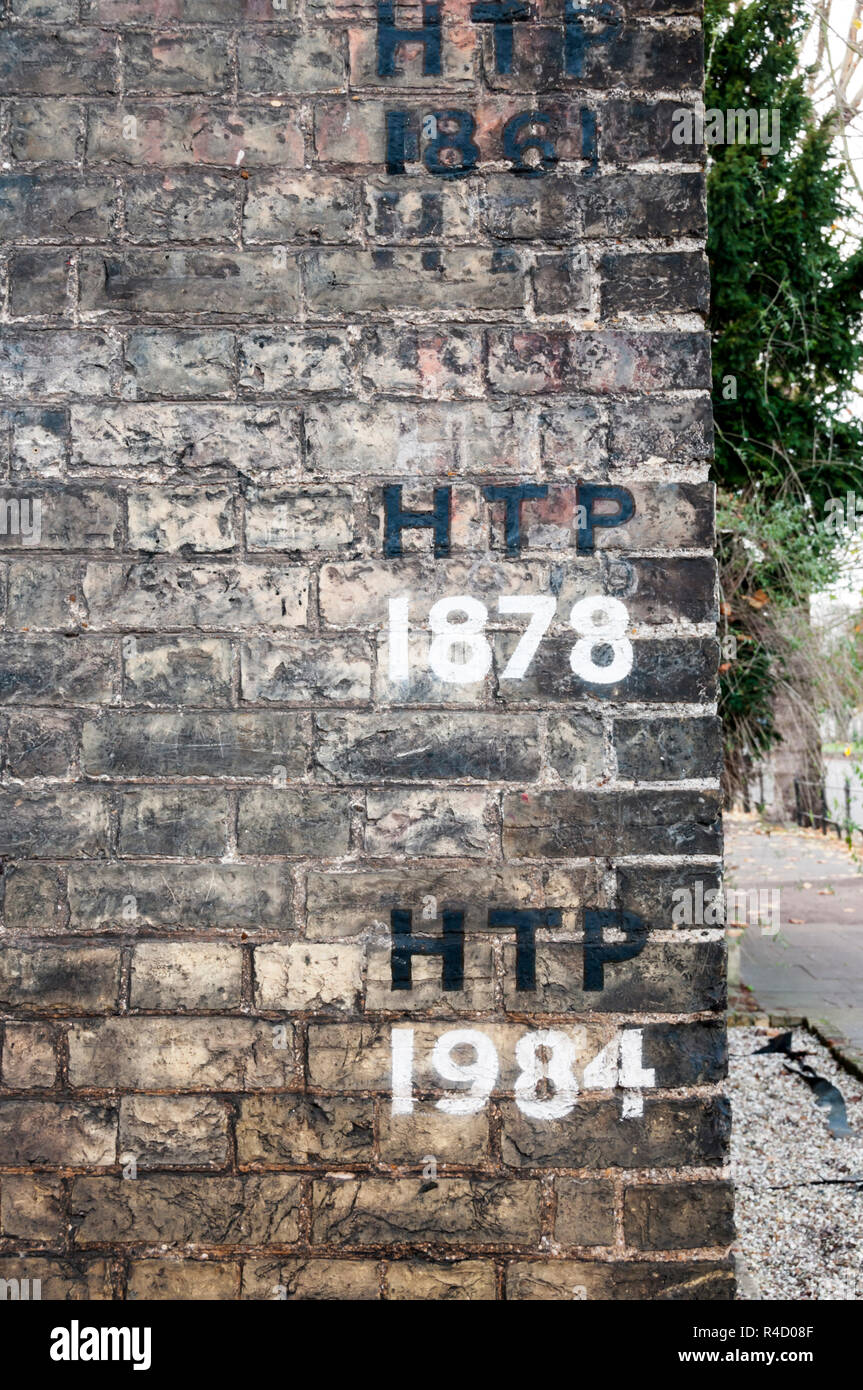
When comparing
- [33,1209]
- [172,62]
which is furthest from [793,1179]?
[172,62]

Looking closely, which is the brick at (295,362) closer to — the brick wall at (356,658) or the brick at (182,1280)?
the brick wall at (356,658)

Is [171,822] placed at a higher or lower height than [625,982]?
higher

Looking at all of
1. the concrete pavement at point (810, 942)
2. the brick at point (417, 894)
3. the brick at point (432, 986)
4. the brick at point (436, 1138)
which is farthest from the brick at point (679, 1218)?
the concrete pavement at point (810, 942)

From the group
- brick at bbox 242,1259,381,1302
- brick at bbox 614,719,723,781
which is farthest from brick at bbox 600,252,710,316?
brick at bbox 242,1259,381,1302

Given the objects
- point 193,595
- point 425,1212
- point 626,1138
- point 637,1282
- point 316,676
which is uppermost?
point 193,595

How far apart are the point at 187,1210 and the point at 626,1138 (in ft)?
2.33

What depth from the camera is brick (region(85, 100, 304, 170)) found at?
5.26 ft

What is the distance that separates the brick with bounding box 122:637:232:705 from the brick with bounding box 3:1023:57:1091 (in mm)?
562

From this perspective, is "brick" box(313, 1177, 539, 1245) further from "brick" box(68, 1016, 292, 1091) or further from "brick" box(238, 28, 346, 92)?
"brick" box(238, 28, 346, 92)

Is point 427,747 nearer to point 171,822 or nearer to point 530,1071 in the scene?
point 171,822

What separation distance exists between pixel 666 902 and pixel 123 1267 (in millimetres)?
1048

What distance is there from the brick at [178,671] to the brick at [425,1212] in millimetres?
816

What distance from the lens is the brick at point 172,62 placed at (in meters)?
1.60

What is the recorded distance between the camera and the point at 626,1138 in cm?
154
